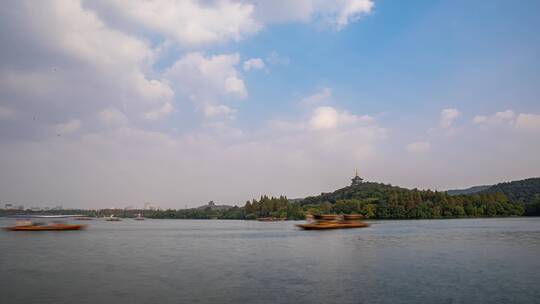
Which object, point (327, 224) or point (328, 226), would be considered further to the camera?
point (327, 224)

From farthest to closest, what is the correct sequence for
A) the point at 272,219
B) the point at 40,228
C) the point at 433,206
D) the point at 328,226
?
the point at 272,219 < the point at 433,206 < the point at 328,226 < the point at 40,228

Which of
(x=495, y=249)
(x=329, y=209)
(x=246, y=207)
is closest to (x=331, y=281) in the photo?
(x=495, y=249)

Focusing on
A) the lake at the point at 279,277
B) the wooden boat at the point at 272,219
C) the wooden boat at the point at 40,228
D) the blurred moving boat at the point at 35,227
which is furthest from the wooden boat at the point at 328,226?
the wooden boat at the point at 272,219

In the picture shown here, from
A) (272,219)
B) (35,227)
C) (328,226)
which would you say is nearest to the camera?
(35,227)

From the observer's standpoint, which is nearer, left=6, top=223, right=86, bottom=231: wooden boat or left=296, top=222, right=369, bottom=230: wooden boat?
left=6, top=223, right=86, bottom=231: wooden boat

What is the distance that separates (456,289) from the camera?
859 inches

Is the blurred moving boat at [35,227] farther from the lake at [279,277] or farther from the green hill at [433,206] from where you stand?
the green hill at [433,206]

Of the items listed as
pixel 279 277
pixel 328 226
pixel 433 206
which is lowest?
pixel 279 277

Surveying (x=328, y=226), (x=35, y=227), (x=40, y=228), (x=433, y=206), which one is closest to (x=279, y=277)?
(x=328, y=226)

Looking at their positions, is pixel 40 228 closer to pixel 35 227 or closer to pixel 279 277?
pixel 35 227

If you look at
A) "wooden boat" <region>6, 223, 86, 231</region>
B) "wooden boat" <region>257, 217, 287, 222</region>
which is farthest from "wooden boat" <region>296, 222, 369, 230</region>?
"wooden boat" <region>257, 217, 287, 222</region>

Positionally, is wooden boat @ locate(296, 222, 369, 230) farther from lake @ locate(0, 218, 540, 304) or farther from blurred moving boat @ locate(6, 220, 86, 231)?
blurred moving boat @ locate(6, 220, 86, 231)

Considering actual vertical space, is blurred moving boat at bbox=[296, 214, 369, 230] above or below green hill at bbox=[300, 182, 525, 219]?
below

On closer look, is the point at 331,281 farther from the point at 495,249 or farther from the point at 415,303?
the point at 495,249
